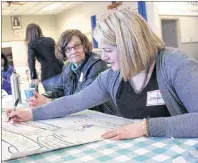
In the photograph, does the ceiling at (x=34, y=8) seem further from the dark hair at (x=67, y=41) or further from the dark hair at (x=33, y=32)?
the dark hair at (x=67, y=41)

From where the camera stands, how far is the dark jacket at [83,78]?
4.59 feet

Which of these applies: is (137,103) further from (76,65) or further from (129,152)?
(76,65)

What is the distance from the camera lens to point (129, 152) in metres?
0.65

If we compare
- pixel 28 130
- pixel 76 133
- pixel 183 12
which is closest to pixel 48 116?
pixel 28 130

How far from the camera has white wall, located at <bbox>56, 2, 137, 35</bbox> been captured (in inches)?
245

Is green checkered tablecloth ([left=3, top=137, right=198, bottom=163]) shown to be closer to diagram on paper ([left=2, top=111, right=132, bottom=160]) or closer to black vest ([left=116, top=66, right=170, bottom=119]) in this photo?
diagram on paper ([left=2, top=111, right=132, bottom=160])

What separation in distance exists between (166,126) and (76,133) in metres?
0.28

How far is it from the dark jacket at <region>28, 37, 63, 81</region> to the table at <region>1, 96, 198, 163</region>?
7.05 feet

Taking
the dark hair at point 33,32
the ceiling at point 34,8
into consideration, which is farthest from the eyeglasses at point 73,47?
the ceiling at point 34,8

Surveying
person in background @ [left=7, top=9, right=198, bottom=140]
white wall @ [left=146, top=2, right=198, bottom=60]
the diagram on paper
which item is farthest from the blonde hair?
white wall @ [left=146, top=2, right=198, bottom=60]

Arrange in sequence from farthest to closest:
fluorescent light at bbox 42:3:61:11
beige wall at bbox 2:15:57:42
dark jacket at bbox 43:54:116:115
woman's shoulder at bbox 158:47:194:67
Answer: beige wall at bbox 2:15:57:42, fluorescent light at bbox 42:3:61:11, dark jacket at bbox 43:54:116:115, woman's shoulder at bbox 158:47:194:67

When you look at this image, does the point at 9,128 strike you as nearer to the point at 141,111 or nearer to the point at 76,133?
the point at 76,133

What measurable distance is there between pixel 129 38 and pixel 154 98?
22 centimetres

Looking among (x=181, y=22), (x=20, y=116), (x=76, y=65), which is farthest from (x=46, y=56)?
(x=181, y=22)
